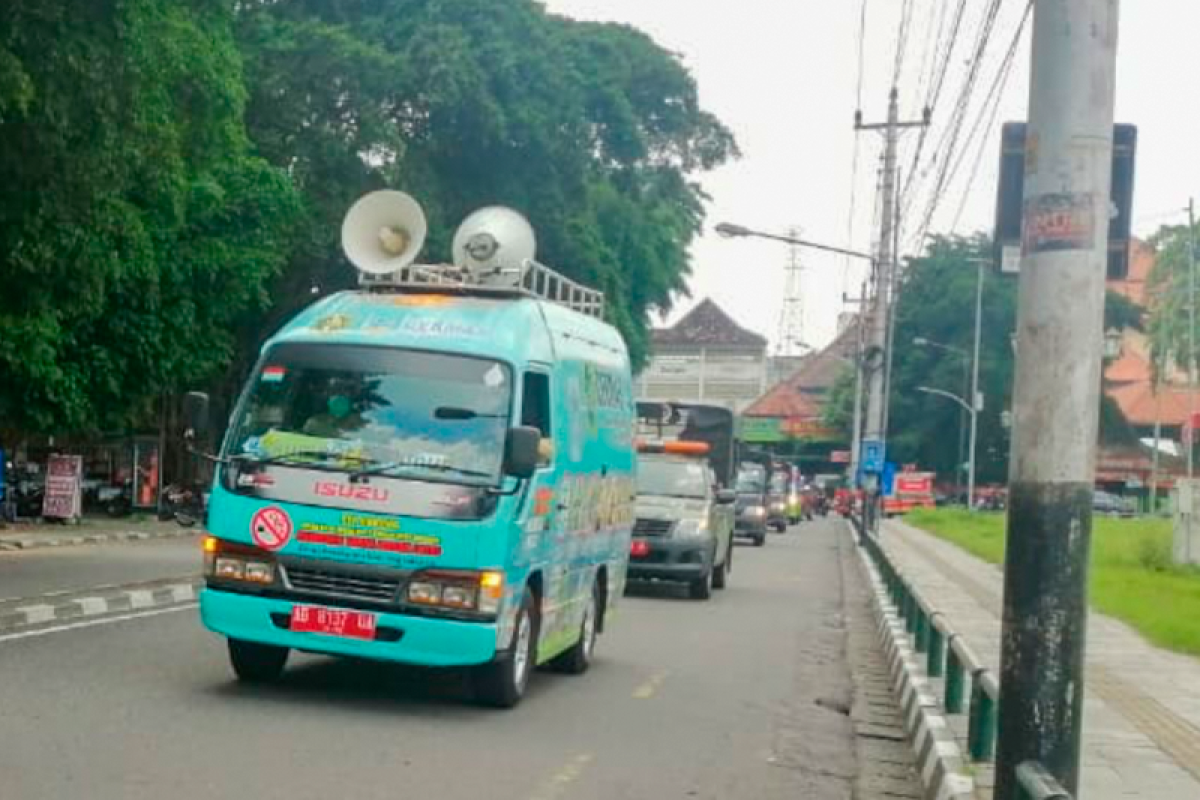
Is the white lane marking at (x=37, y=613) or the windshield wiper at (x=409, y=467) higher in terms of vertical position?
the windshield wiper at (x=409, y=467)

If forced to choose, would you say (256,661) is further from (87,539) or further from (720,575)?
(87,539)

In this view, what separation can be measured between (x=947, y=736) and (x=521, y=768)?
101 inches

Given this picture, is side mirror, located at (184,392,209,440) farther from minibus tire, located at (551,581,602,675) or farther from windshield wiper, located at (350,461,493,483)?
minibus tire, located at (551,581,602,675)

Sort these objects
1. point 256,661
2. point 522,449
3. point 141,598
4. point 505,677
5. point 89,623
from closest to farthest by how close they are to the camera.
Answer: point 522,449, point 505,677, point 256,661, point 89,623, point 141,598

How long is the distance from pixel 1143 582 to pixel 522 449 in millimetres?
18295

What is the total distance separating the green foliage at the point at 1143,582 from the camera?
18453 mm

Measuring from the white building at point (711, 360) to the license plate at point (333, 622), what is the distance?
9499 centimetres

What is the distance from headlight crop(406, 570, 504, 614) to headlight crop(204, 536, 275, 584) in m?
→ 0.92

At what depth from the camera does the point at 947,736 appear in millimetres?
9812

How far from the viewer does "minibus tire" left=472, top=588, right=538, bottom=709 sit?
35.4 feet

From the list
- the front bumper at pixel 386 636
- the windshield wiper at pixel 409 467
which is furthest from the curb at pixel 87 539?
the windshield wiper at pixel 409 467

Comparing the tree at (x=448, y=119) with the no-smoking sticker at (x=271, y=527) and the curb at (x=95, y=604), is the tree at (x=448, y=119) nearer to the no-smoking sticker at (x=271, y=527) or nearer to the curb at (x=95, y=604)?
the curb at (x=95, y=604)

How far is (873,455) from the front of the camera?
3866 centimetres

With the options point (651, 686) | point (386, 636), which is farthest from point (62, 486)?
point (386, 636)
